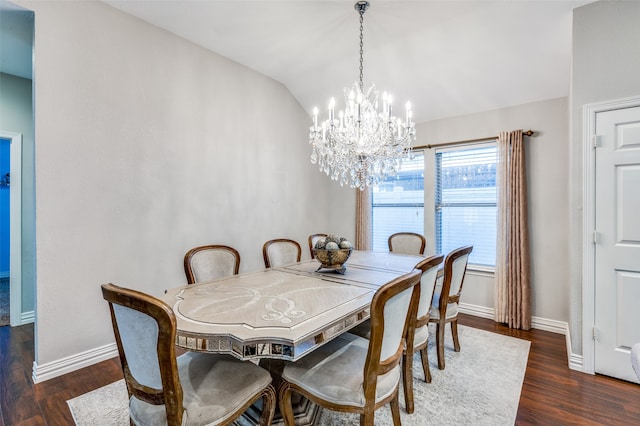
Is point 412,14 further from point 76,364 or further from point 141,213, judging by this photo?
point 76,364

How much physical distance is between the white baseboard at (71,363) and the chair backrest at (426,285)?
2626 millimetres

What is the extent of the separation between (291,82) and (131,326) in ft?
12.5

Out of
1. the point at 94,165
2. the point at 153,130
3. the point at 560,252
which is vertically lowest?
the point at 560,252

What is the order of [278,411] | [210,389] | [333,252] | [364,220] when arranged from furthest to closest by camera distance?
[364,220] < [333,252] < [278,411] < [210,389]

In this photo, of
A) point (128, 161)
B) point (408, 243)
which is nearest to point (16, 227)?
point (128, 161)

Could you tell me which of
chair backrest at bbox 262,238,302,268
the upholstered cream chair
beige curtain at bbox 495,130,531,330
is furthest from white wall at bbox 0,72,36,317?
beige curtain at bbox 495,130,531,330

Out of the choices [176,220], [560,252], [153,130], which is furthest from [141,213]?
[560,252]

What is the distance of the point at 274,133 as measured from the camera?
4152mm

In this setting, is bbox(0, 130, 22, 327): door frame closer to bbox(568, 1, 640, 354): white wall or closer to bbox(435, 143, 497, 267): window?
bbox(435, 143, 497, 267): window

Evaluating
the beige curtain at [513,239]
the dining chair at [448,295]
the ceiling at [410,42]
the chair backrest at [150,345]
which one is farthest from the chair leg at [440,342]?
the ceiling at [410,42]

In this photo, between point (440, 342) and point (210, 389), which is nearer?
point (210, 389)

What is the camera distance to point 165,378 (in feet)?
3.57

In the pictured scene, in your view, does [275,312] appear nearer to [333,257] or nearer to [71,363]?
[333,257]

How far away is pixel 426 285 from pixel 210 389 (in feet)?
4.42
